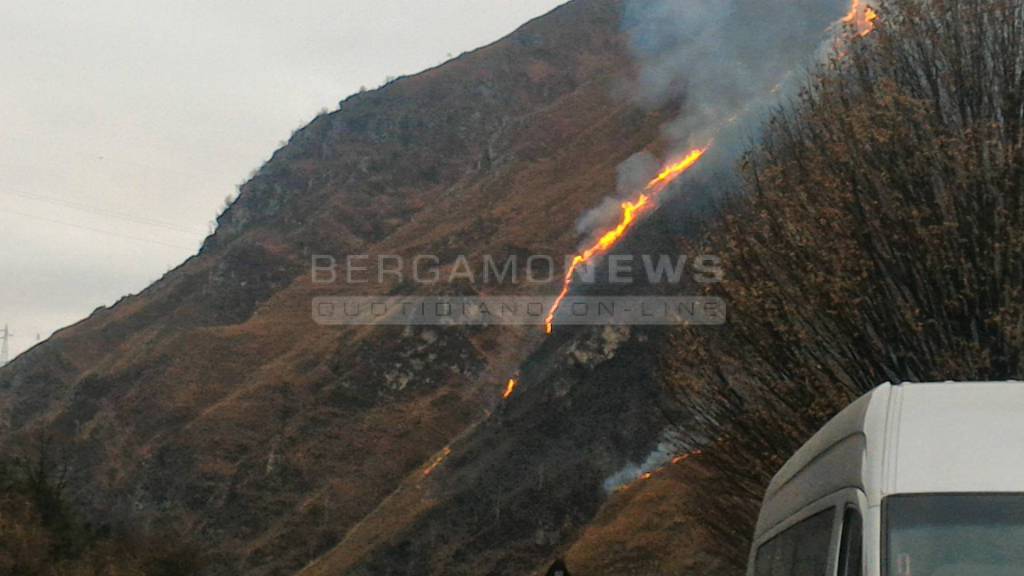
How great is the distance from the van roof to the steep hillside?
50844 millimetres

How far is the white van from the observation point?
4305mm

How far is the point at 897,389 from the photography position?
5.43 meters

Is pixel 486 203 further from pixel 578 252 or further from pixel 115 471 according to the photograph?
pixel 115 471

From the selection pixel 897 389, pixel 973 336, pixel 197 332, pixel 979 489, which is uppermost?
pixel 197 332

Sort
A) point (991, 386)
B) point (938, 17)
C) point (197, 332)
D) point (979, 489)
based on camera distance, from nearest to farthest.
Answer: point (979, 489) < point (991, 386) < point (938, 17) < point (197, 332)

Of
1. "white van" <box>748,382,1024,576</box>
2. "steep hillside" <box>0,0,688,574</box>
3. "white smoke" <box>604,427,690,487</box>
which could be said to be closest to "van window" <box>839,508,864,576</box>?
"white van" <box>748,382,1024,576</box>

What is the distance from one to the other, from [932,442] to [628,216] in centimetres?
6942

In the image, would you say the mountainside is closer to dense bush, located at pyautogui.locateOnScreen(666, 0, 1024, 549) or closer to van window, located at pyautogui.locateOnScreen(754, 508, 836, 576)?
dense bush, located at pyautogui.locateOnScreen(666, 0, 1024, 549)

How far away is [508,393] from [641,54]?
6577cm

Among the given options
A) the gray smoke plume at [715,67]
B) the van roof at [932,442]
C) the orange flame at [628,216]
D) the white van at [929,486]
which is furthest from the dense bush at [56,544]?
the gray smoke plume at [715,67]

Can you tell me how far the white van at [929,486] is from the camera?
4.30 m

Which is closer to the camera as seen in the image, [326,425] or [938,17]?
[938,17]

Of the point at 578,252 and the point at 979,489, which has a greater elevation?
the point at 578,252

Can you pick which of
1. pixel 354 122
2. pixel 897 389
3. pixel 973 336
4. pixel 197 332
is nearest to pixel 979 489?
pixel 897 389
